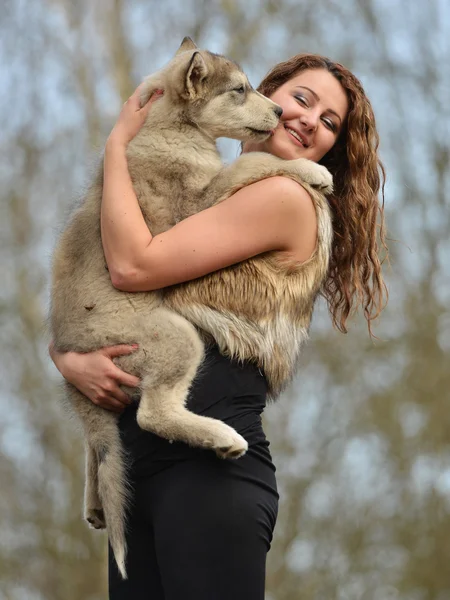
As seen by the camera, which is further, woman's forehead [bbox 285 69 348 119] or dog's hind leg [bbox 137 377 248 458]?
woman's forehead [bbox 285 69 348 119]

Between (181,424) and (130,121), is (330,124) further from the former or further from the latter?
(181,424)

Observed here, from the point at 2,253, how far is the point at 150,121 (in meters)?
5.08

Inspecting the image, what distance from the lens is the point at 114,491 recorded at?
→ 246 centimetres

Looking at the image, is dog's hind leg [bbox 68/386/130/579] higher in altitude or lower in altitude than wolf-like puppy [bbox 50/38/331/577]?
lower

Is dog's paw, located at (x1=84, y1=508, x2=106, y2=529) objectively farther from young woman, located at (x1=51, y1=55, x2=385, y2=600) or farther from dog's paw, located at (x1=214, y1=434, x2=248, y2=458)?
dog's paw, located at (x1=214, y1=434, x2=248, y2=458)

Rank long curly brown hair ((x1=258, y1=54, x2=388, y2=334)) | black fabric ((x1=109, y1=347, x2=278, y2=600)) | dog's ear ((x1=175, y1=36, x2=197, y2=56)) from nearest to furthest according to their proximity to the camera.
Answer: black fabric ((x1=109, y1=347, x2=278, y2=600)) → long curly brown hair ((x1=258, y1=54, x2=388, y2=334)) → dog's ear ((x1=175, y1=36, x2=197, y2=56))

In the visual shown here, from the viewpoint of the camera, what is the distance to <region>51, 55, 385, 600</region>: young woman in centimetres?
228

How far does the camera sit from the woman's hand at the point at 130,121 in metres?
2.75

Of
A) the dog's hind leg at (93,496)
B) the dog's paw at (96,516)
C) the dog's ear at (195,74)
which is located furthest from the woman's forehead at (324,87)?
the dog's paw at (96,516)

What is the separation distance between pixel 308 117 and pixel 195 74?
0.38m

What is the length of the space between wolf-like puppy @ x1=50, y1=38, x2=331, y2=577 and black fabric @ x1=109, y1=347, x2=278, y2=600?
5 centimetres

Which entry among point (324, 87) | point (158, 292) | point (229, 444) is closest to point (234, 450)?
point (229, 444)

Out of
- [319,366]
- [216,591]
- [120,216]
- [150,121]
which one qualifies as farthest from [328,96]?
[319,366]

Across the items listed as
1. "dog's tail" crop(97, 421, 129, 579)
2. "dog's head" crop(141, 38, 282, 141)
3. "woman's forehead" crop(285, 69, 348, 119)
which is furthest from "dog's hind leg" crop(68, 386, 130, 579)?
"woman's forehead" crop(285, 69, 348, 119)
